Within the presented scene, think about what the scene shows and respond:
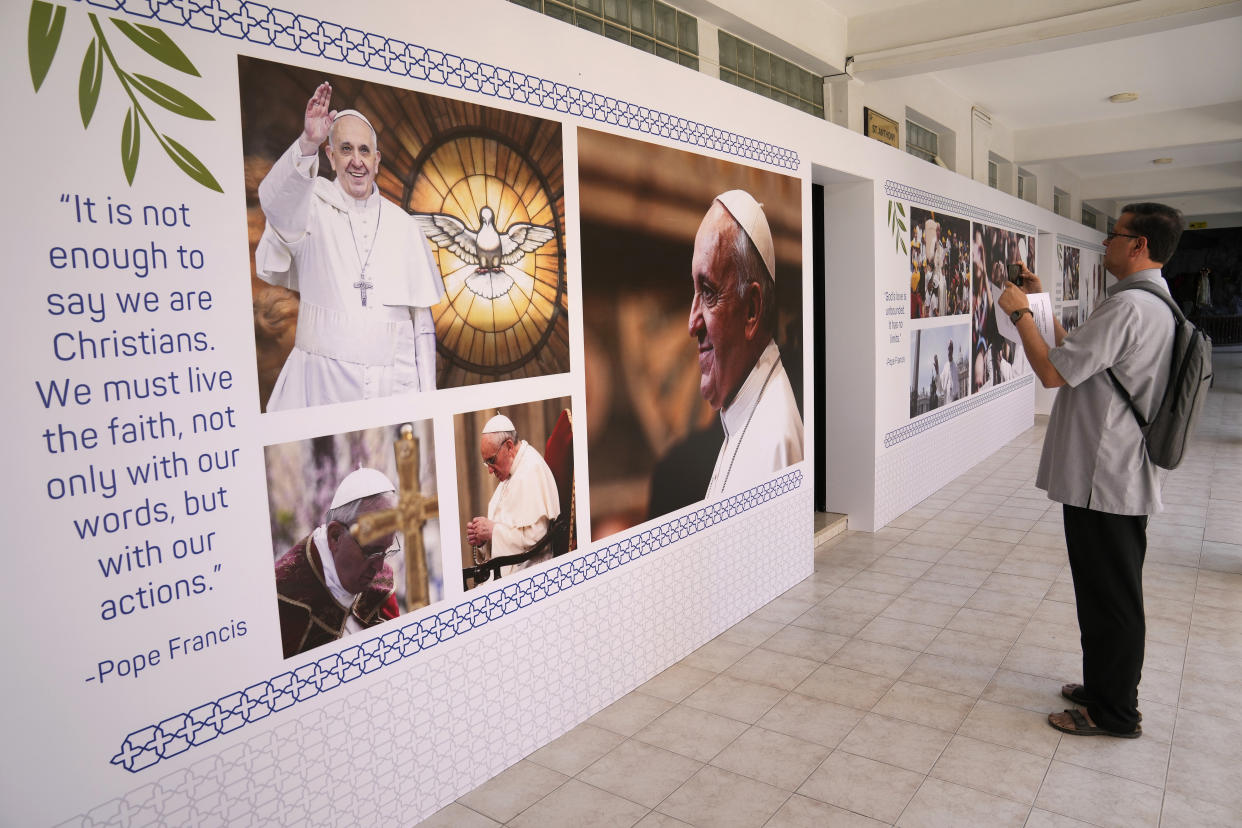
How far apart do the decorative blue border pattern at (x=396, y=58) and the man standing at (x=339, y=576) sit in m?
1.19

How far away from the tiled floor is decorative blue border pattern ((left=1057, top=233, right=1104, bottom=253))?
742 centimetres

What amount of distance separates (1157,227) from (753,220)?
186cm

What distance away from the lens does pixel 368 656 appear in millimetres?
2459

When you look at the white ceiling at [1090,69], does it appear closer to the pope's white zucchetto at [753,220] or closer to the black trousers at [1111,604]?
the pope's white zucchetto at [753,220]

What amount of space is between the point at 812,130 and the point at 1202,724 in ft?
11.5

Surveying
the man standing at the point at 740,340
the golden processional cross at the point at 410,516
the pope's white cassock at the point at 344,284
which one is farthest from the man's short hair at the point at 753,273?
the golden processional cross at the point at 410,516

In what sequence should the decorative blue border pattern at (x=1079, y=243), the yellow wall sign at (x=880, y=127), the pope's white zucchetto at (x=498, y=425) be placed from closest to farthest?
the pope's white zucchetto at (x=498, y=425), the yellow wall sign at (x=880, y=127), the decorative blue border pattern at (x=1079, y=243)

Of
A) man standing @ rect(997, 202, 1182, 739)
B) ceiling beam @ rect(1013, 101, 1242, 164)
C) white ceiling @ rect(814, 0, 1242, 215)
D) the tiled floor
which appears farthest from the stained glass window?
ceiling beam @ rect(1013, 101, 1242, 164)

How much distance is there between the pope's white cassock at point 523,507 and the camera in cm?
290

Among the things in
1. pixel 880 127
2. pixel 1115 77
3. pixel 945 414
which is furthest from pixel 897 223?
pixel 1115 77

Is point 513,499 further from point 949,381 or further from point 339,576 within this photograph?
point 949,381

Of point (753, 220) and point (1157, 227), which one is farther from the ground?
point (753, 220)

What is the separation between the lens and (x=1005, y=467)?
8305mm

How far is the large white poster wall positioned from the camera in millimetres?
1773
